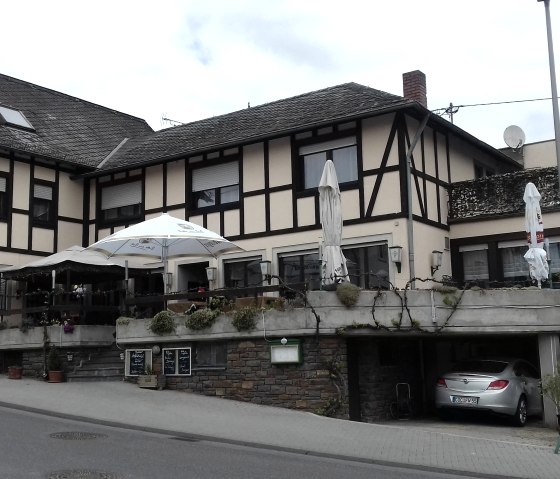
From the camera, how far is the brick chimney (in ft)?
→ 65.8

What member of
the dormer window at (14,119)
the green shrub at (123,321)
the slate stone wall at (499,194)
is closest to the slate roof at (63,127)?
the dormer window at (14,119)

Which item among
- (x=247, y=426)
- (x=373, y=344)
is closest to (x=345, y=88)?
(x=373, y=344)

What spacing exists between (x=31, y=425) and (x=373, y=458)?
5.12 meters

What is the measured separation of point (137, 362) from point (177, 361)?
3.66ft

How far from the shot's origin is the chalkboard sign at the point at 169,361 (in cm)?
1480

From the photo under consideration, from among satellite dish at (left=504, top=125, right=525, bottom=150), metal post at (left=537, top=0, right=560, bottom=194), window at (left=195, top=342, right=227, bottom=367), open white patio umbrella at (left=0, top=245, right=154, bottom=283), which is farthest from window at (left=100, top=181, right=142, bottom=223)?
satellite dish at (left=504, top=125, right=525, bottom=150)

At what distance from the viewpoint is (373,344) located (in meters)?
13.6

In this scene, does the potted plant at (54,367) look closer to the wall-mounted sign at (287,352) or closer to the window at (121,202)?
the wall-mounted sign at (287,352)

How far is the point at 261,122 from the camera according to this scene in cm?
2048

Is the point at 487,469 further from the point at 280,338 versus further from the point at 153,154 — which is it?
the point at 153,154

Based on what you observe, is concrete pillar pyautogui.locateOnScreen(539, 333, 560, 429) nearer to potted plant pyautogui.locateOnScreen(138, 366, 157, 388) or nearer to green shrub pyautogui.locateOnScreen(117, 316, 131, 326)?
potted plant pyautogui.locateOnScreen(138, 366, 157, 388)

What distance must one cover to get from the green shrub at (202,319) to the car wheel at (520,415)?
5.93 meters

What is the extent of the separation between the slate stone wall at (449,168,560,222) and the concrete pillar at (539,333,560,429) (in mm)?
6012

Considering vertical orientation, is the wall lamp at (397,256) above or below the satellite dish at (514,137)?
below
